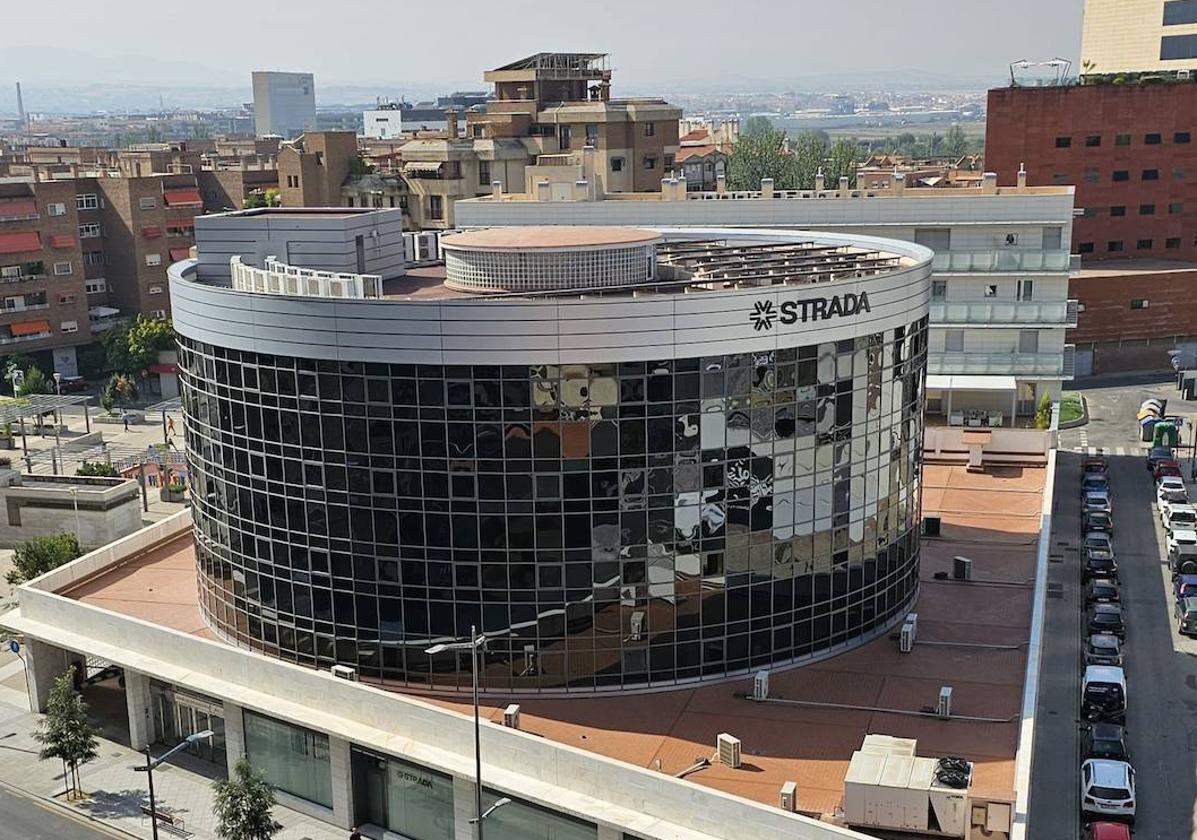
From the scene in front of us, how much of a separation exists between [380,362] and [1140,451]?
195 ft

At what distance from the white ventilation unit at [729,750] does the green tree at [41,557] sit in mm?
34562

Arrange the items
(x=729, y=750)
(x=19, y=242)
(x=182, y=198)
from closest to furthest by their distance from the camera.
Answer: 1. (x=729, y=750)
2. (x=19, y=242)
3. (x=182, y=198)

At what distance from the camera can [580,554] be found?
37.7m

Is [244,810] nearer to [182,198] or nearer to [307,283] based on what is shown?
[307,283]

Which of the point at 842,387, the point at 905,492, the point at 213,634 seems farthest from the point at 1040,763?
the point at 213,634

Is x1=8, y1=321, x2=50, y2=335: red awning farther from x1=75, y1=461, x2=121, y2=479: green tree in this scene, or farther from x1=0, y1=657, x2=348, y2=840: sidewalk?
x1=0, y1=657, x2=348, y2=840: sidewalk

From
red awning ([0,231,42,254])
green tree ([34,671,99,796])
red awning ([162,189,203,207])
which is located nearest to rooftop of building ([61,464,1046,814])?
green tree ([34,671,99,796])

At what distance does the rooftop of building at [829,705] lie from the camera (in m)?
34.3

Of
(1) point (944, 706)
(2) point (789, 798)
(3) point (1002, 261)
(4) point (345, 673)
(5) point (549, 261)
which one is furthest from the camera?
(3) point (1002, 261)

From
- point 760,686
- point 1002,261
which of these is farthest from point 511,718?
point 1002,261

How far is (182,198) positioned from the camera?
122688 mm

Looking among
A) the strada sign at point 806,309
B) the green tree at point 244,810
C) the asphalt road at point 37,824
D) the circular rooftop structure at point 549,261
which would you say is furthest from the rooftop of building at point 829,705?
the circular rooftop structure at point 549,261

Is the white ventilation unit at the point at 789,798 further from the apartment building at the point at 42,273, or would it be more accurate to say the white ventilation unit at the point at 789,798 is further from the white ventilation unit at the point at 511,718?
the apartment building at the point at 42,273

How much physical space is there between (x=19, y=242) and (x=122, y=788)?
3049 inches
